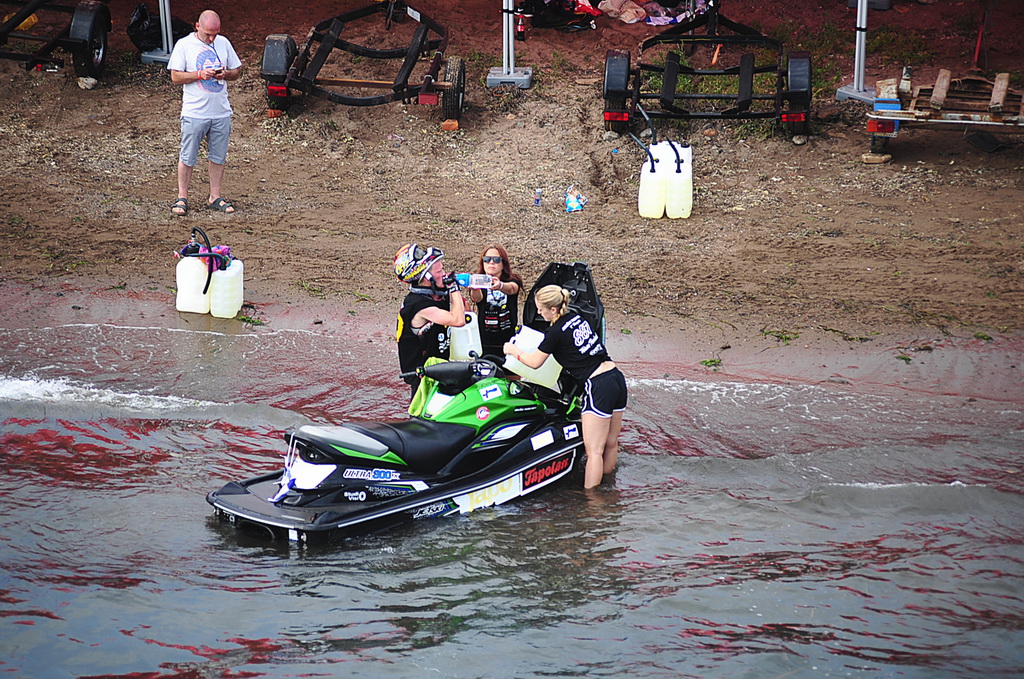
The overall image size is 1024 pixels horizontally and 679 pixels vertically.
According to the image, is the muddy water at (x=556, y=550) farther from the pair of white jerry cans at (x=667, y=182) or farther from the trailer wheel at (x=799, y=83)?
the trailer wheel at (x=799, y=83)

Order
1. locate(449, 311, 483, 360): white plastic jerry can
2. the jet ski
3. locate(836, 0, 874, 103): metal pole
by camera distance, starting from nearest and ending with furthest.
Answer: the jet ski, locate(449, 311, 483, 360): white plastic jerry can, locate(836, 0, 874, 103): metal pole

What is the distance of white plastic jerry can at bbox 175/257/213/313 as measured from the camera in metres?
9.27

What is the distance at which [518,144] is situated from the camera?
13.8 meters

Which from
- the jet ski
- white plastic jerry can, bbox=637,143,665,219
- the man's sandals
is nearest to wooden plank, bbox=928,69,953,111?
white plastic jerry can, bbox=637,143,665,219

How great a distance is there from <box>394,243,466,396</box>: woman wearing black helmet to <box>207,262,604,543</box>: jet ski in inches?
11.0

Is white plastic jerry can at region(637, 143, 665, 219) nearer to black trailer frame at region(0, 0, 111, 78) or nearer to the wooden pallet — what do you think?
the wooden pallet

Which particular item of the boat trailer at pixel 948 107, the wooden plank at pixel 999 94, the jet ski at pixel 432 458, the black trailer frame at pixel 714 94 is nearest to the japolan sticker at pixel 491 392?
the jet ski at pixel 432 458

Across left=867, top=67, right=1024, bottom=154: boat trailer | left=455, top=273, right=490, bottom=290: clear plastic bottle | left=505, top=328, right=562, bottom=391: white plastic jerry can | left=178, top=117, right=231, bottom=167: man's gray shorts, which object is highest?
left=867, top=67, right=1024, bottom=154: boat trailer

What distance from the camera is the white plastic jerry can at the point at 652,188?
11617 mm

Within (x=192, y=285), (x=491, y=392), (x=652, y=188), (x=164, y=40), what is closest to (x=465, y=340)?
(x=491, y=392)

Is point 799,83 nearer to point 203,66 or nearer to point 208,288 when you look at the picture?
point 203,66

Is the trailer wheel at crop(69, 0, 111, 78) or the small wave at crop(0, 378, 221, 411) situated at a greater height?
the trailer wheel at crop(69, 0, 111, 78)

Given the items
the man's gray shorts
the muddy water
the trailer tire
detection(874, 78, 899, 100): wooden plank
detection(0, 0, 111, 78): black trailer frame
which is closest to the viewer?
the muddy water

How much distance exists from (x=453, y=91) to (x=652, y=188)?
363 centimetres
